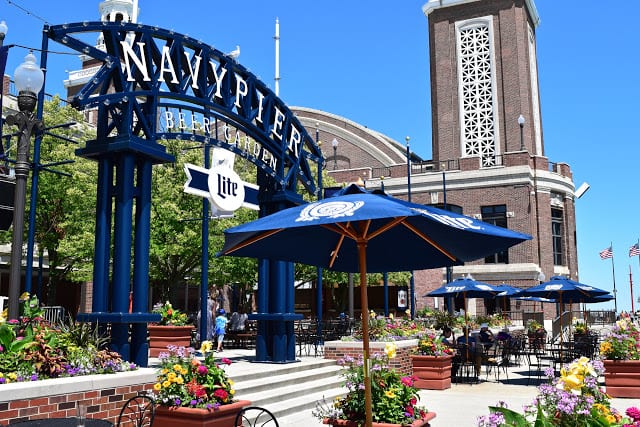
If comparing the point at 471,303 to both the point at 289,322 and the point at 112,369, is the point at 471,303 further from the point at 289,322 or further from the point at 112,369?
the point at 112,369

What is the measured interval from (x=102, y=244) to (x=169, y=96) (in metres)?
3.18

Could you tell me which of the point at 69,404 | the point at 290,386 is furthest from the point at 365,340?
the point at 290,386

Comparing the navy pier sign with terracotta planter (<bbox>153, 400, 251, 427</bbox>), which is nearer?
terracotta planter (<bbox>153, 400, 251, 427</bbox>)

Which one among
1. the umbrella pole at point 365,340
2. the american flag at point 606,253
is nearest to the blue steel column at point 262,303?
the umbrella pole at point 365,340

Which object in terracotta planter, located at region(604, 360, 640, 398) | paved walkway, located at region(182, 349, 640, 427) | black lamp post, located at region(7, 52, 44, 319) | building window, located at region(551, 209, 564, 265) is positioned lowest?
paved walkway, located at region(182, 349, 640, 427)

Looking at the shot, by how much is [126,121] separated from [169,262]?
17.2 m

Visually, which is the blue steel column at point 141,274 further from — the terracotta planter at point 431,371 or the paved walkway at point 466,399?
the terracotta planter at point 431,371

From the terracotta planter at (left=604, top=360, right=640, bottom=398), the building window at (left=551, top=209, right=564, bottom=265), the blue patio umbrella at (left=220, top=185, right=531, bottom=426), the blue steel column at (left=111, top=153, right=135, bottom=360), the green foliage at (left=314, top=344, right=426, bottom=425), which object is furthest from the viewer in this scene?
the building window at (left=551, top=209, right=564, bottom=265)

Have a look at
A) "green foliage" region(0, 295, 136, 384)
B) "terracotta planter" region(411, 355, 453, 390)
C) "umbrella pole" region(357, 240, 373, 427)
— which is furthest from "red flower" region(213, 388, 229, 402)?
"terracotta planter" region(411, 355, 453, 390)

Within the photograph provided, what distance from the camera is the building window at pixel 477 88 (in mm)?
46688

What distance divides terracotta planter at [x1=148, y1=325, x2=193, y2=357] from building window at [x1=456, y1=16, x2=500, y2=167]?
3465 centimetres

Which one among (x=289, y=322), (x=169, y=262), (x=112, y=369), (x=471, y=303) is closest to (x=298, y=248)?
(x=112, y=369)

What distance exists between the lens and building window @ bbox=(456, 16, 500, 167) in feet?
153

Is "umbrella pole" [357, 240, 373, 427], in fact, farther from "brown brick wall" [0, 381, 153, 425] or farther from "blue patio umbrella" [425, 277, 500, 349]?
"blue patio umbrella" [425, 277, 500, 349]
